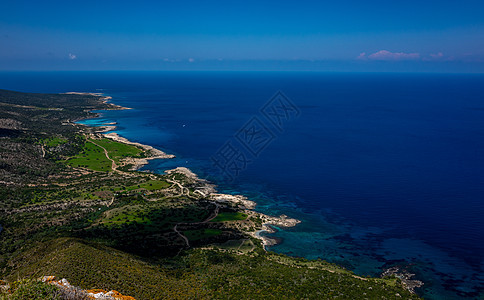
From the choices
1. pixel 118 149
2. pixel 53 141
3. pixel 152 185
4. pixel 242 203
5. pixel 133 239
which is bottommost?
pixel 242 203

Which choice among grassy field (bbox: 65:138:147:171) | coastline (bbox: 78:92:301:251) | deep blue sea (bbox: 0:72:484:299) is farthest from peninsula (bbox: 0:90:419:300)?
deep blue sea (bbox: 0:72:484:299)

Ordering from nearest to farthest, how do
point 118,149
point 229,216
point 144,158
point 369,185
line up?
point 229,216, point 369,185, point 144,158, point 118,149

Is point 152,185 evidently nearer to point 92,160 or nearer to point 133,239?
point 133,239

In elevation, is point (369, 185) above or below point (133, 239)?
above

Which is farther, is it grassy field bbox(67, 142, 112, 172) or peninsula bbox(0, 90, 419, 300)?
grassy field bbox(67, 142, 112, 172)

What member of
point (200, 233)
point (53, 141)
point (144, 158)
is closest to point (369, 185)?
point (200, 233)

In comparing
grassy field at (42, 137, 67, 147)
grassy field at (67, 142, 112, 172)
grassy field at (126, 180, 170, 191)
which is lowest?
grassy field at (126, 180, 170, 191)

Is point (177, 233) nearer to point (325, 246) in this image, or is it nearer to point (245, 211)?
point (245, 211)

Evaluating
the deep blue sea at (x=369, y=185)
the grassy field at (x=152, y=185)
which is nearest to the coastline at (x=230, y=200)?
the deep blue sea at (x=369, y=185)

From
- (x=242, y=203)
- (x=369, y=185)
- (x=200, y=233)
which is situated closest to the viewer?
(x=200, y=233)

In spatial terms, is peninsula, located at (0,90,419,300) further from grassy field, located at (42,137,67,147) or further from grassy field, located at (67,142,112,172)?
grassy field, located at (42,137,67,147)
